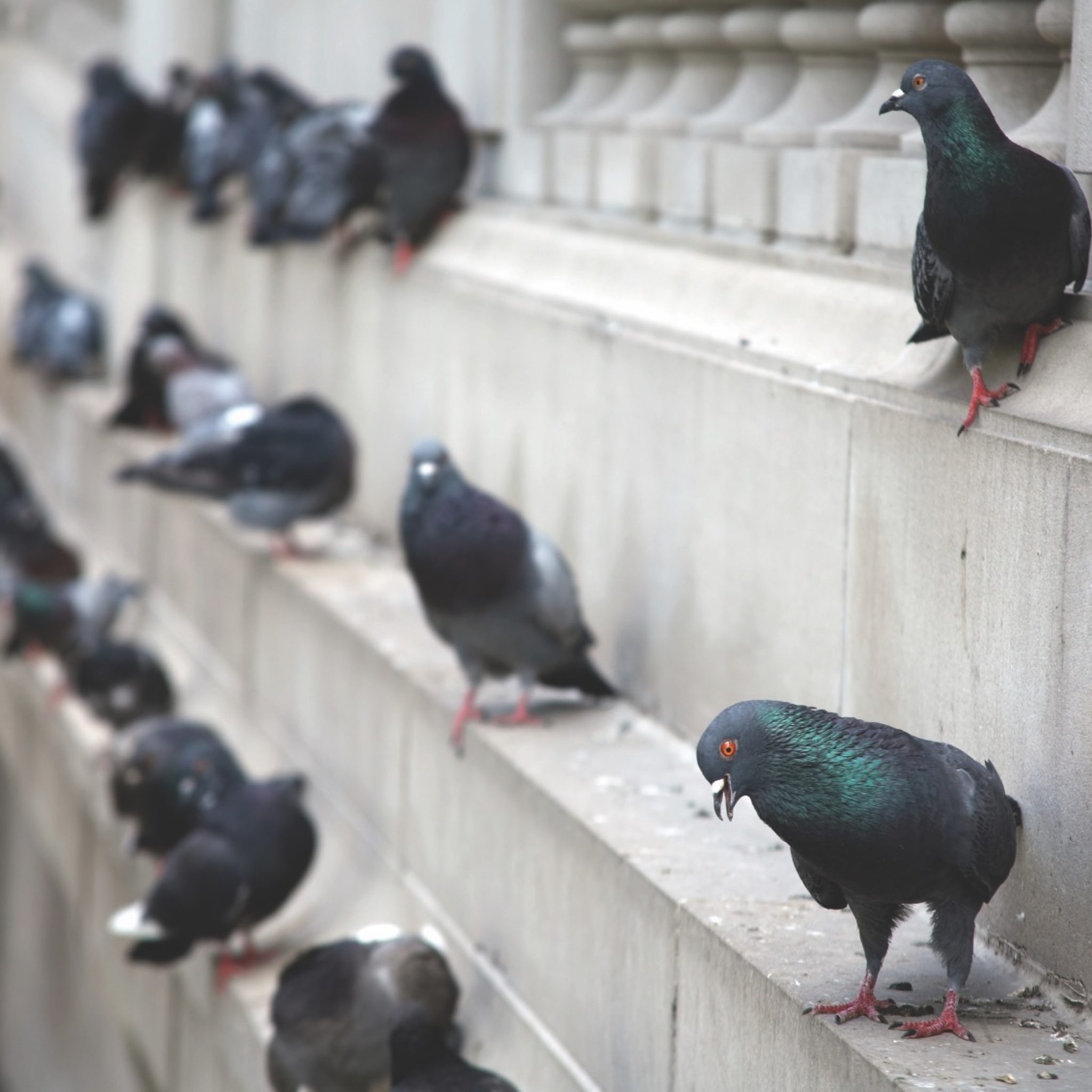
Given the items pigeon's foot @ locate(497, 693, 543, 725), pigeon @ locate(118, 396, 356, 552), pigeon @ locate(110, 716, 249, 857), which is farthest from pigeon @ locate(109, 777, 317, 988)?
pigeon @ locate(118, 396, 356, 552)

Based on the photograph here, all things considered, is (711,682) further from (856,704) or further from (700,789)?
(856,704)

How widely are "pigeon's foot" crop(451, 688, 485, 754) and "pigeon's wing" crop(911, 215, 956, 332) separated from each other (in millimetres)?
2512

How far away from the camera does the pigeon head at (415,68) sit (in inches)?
356

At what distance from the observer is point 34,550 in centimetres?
1287

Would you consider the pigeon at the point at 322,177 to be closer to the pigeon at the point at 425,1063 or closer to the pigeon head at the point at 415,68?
the pigeon head at the point at 415,68

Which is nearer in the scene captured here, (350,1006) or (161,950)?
(350,1006)

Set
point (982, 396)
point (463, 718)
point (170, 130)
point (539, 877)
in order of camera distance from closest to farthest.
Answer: point (982, 396), point (539, 877), point (463, 718), point (170, 130)

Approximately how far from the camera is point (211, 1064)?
25.8 feet

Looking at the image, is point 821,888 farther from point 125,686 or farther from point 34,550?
point 34,550

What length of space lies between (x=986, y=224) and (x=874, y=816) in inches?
54.4

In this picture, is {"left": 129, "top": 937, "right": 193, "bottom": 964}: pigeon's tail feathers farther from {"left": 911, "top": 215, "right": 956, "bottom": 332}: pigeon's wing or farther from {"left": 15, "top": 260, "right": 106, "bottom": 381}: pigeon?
{"left": 15, "top": 260, "right": 106, "bottom": 381}: pigeon

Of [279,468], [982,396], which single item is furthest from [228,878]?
[982,396]

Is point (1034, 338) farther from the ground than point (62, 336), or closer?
farther from the ground

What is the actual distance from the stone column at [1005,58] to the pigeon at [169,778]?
176 inches
